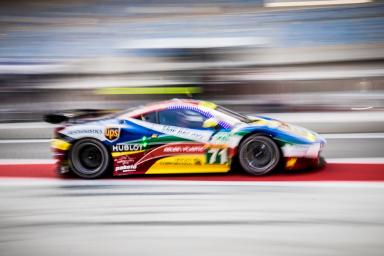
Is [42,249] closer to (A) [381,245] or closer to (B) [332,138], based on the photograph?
(A) [381,245]

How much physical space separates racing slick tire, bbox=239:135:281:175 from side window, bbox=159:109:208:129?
2.12 feet

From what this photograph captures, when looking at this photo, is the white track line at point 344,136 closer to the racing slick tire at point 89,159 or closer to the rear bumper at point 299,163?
the rear bumper at point 299,163

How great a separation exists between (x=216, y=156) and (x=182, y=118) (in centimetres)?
67

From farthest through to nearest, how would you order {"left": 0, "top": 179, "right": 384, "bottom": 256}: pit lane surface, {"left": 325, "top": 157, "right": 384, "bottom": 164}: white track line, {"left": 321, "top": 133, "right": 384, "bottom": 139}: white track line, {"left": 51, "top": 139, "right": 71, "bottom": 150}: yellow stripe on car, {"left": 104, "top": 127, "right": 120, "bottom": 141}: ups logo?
{"left": 321, "top": 133, "right": 384, "bottom": 139}: white track line
{"left": 325, "top": 157, "right": 384, "bottom": 164}: white track line
{"left": 51, "top": 139, "right": 71, "bottom": 150}: yellow stripe on car
{"left": 104, "top": 127, "right": 120, "bottom": 141}: ups logo
{"left": 0, "top": 179, "right": 384, "bottom": 256}: pit lane surface

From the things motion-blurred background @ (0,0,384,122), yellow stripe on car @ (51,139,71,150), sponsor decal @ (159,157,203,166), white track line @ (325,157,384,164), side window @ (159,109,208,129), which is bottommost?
white track line @ (325,157,384,164)

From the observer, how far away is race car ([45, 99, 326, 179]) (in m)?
6.06

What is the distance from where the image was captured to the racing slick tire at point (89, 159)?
20.9 ft

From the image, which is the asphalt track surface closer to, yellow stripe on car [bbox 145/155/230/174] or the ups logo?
yellow stripe on car [bbox 145/155/230/174]

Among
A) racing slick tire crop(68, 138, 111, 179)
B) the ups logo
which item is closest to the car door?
the ups logo

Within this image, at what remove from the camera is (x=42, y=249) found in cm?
385

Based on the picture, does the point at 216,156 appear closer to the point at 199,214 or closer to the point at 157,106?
the point at 157,106

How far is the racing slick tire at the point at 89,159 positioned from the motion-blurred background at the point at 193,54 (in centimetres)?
650

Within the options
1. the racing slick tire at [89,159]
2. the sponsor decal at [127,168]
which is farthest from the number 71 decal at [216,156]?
the racing slick tire at [89,159]

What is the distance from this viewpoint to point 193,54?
16734 mm
